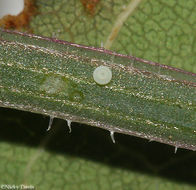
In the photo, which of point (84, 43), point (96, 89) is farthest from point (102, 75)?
point (84, 43)

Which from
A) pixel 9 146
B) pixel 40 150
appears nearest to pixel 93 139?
pixel 40 150

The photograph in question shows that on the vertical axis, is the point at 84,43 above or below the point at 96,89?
above

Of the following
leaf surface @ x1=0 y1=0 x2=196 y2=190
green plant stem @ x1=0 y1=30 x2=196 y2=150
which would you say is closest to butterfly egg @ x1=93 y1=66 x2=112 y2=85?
green plant stem @ x1=0 y1=30 x2=196 y2=150

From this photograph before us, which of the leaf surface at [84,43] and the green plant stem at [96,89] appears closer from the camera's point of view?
the green plant stem at [96,89]

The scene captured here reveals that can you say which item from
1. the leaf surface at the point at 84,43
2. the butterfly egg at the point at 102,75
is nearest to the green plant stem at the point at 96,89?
the butterfly egg at the point at 102,75

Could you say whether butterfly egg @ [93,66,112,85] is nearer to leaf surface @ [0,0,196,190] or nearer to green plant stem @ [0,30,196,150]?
green plant stem @ [0,30,196,150]

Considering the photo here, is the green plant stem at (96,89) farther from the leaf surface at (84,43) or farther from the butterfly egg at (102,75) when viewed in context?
the leaf surface at (84,43)

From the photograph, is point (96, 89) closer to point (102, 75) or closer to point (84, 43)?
point (102, 75)

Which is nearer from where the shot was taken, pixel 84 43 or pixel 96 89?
pixel 96 89

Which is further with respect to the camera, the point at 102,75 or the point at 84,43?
the point at 84,43
